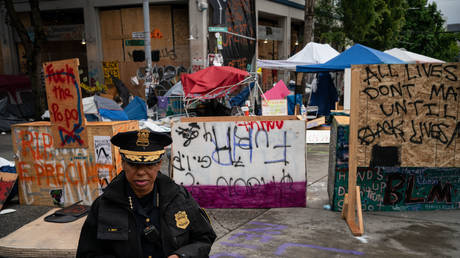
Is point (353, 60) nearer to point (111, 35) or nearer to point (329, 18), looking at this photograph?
point (111, 35)

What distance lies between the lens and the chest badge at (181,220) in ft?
6.63

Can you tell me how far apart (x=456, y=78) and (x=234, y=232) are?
3.67 meters

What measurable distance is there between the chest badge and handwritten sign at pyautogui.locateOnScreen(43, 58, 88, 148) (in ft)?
12.5

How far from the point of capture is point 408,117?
489 centimetres

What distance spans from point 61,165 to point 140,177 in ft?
13.6

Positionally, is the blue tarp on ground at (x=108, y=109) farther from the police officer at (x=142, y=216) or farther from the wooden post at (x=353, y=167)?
the police officer at (x=142, y=216)

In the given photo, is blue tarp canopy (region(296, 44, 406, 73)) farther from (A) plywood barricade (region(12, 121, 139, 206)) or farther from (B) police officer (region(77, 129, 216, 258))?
(B) police officer (region(77, 129, 216, 258))

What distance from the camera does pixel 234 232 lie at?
4625mm

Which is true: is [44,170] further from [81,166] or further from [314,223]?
[314,223]

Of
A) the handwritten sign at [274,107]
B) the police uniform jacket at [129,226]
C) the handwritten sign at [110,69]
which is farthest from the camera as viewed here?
the handwritten sign at [110,69]

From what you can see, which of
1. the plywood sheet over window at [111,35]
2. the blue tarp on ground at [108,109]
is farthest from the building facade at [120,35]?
the blue tarp on ground at [108,109]

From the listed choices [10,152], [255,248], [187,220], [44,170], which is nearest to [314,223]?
[255,248]

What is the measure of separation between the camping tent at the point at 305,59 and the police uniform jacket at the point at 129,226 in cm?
1132

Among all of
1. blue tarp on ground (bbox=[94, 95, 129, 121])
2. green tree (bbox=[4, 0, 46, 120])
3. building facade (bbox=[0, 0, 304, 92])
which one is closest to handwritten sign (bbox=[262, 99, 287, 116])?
blue tarp on ground (bbox=[94, 95, 129, 121])
